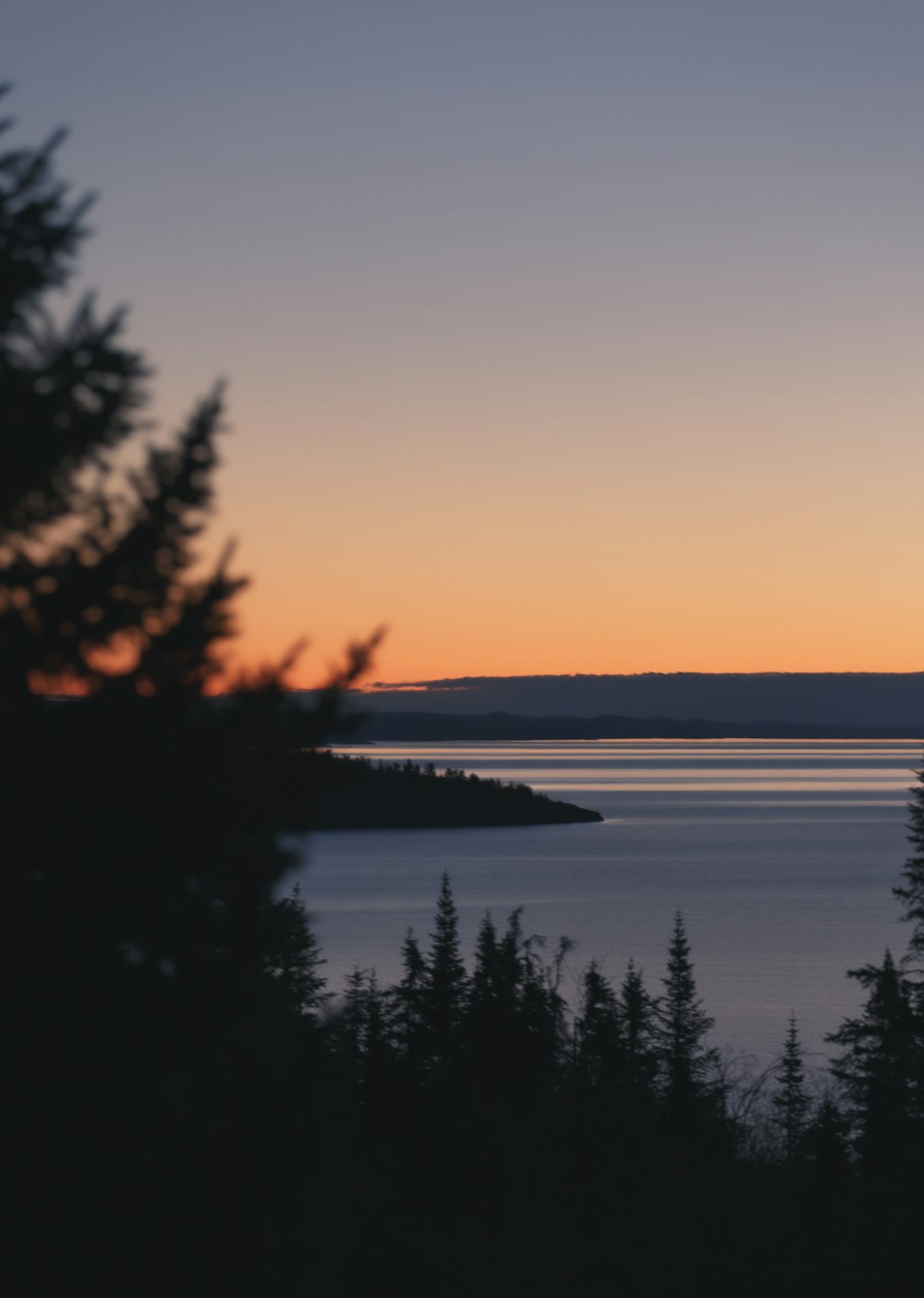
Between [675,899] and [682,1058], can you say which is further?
[675,899]

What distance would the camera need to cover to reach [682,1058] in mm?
34094

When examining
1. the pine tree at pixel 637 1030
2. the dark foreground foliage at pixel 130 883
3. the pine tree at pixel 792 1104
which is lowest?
the pine tree at pixel 792 1104

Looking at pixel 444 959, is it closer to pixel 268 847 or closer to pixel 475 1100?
pixel 475 1100

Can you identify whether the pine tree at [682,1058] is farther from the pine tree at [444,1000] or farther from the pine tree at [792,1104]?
the pine tree at [444,1000]

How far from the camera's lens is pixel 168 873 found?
363 centimetres

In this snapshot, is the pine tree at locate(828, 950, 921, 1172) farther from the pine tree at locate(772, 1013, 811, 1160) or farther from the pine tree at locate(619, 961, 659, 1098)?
the pine tree at locate(772, 1013, 811, 1160)

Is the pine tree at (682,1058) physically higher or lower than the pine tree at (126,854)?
lower

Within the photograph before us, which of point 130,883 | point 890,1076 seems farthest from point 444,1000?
point 130,883

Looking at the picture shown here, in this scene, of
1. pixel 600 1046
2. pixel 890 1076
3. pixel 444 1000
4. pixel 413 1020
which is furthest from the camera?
pixel 413 1020

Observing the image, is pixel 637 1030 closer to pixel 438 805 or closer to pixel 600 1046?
pixel 600 1046

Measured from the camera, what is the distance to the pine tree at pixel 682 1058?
3077cm

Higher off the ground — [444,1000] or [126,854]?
[126,854]

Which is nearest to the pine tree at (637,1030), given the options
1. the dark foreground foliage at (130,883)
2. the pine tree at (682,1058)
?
the pine tree at (682,1058)

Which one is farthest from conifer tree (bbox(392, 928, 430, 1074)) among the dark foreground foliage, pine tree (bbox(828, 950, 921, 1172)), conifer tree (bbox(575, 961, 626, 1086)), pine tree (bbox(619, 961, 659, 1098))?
the dark foreground foliage
